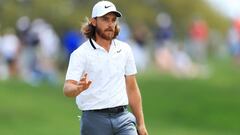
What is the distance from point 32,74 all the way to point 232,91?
608cm

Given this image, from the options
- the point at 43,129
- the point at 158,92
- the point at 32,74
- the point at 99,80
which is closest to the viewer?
the point at 99,80

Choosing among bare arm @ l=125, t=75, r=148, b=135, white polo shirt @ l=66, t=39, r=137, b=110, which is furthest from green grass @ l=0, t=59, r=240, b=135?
white polo shirt @ l=66, t=39, r=137, b=110

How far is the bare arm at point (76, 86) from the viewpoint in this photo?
31.1 ft

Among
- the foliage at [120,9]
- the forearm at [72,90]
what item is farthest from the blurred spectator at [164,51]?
the forearm at [72,90]

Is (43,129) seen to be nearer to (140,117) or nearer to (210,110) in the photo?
(210,110)

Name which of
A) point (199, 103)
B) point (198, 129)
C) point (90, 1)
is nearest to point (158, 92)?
point (199, 103)

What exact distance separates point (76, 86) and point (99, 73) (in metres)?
0.43

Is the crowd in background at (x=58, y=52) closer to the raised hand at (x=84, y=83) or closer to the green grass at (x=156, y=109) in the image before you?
the green grass at (x=156, y=109)

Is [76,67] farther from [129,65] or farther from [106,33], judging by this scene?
[129,65]

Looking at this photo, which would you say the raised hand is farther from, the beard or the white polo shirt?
the beard

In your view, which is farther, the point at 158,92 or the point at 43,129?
the point at 158,92

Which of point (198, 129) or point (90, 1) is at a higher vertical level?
point (90, 1)

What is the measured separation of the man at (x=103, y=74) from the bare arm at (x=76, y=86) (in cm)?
2

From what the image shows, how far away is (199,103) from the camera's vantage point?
81.6ft
